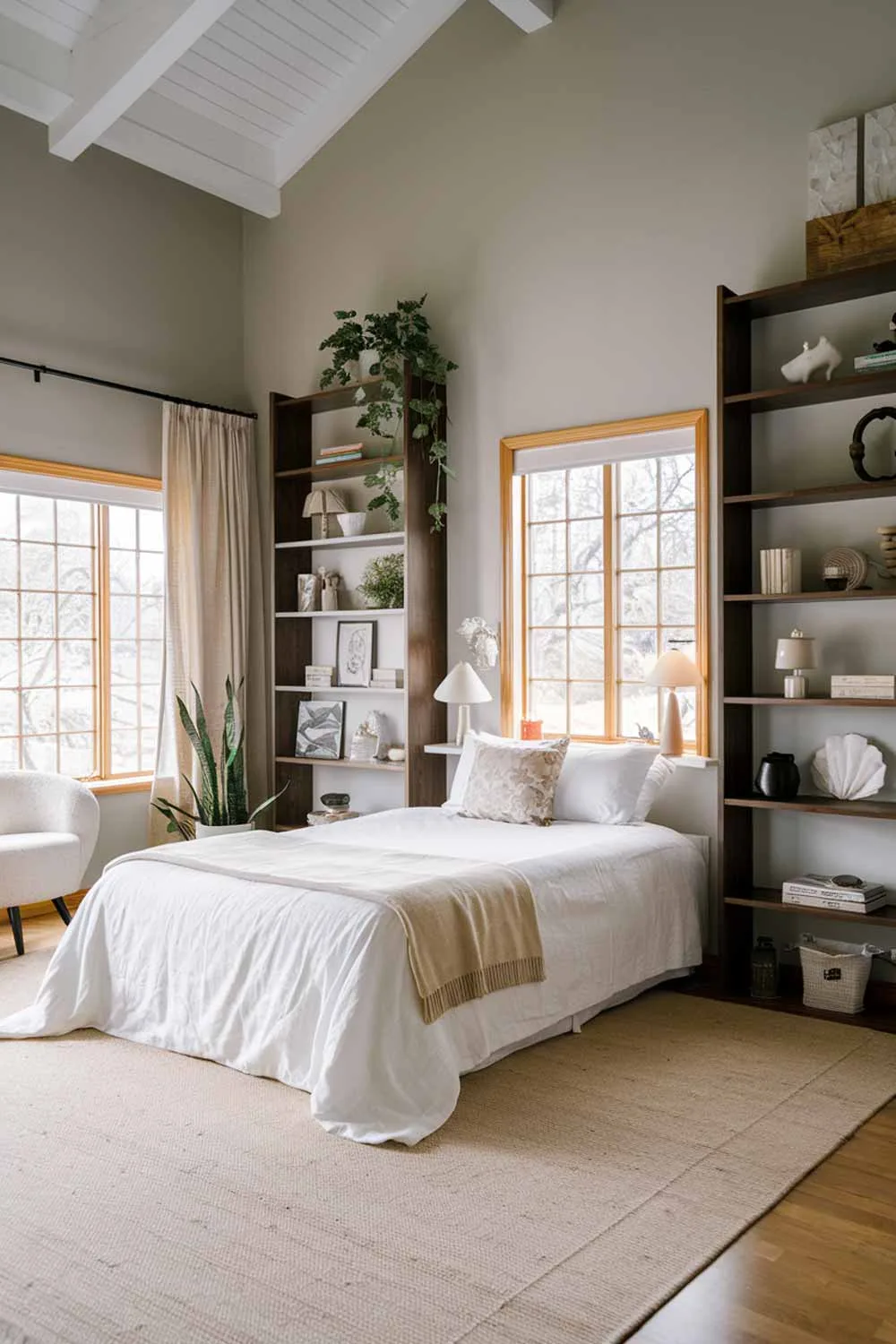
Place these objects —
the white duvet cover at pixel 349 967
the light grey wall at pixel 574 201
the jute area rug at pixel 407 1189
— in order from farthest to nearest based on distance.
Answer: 1. the light grey wall at pixel 574 201
2. the white duvet cover at pixel 349 967
3. the jute area rug at pixel 407 1189

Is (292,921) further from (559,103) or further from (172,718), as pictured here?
(559,103)

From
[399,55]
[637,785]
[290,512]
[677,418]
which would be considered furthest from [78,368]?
[637,785]

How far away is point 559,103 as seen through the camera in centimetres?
503

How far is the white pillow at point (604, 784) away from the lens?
4.44 metres

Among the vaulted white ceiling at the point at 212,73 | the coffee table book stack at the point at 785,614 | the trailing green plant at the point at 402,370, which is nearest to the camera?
the coffee table book stack at the point at 785,614

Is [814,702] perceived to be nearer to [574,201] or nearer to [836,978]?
[836,978]

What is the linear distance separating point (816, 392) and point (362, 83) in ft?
10.3

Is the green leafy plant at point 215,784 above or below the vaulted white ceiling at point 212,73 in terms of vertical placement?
below

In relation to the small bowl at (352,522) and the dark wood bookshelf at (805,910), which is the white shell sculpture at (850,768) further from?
the small bowl at (352,522)

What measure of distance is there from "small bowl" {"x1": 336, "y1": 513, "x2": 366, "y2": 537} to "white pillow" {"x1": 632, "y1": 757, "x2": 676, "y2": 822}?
2.03m

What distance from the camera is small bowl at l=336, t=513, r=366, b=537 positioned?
5.67 metres

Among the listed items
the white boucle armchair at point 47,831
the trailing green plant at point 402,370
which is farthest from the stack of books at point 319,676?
the white boucle armchair at point 47,831

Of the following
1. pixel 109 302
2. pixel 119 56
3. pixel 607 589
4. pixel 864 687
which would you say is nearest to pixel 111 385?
pixel 109 302

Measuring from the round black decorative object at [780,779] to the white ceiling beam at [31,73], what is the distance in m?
4.25
